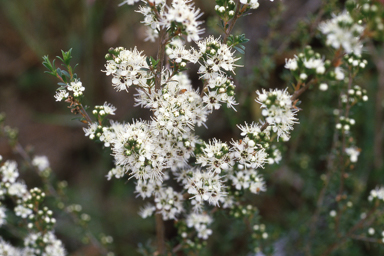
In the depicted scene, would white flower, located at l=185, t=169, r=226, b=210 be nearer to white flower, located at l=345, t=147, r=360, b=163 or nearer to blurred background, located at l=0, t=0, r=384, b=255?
white flower, located at l=345, t=147, r=360, b=163

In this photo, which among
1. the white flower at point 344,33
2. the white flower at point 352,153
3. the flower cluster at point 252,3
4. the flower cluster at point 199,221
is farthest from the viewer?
the white flower at point 352,153

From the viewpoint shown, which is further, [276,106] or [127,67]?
[127,67]

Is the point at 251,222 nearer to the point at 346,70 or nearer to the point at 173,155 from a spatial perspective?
the point at 173,155

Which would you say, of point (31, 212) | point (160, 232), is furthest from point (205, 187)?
point (31, 212)

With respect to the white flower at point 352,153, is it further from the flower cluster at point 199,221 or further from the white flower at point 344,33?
the white flower at point 344,33

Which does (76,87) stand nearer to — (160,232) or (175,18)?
(175,18)

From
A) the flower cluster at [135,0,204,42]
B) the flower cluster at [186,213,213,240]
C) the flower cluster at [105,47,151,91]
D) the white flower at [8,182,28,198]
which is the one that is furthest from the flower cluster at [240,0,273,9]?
the white flower at [8,182,28,198]

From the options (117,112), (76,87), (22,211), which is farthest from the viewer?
(117,112)

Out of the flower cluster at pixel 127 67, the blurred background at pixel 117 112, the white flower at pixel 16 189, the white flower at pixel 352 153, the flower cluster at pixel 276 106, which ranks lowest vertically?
the white flower at pixel 16 189

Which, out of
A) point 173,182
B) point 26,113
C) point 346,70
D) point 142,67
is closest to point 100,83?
point 26,113

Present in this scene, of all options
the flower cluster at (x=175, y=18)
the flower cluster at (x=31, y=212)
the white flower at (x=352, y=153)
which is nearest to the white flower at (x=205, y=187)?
the flower cluster at (x=175, y=18)
